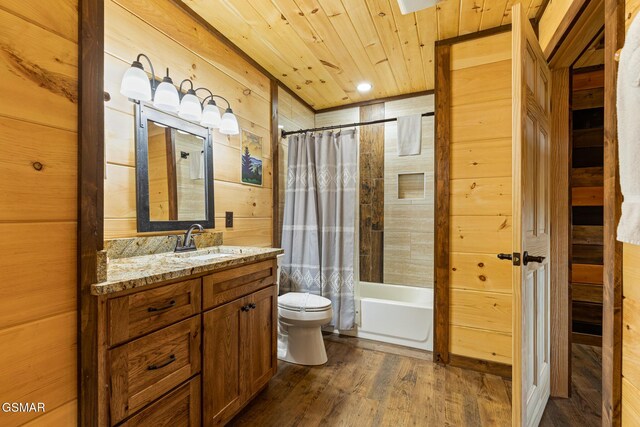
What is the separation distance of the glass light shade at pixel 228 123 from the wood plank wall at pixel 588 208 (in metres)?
2.90

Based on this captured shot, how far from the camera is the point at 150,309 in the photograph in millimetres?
1119

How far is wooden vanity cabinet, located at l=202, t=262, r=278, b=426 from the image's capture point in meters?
1.38

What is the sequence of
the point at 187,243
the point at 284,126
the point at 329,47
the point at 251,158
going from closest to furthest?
1. the point at 187,243
2. the point at 329,47
3. the point at 251,158
4. the point at 284,126

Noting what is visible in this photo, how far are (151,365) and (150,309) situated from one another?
22 centimetres

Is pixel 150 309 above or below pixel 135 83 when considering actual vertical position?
below

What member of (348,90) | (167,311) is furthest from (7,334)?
(348,90)

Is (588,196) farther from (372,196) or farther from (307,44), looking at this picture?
(307,44)

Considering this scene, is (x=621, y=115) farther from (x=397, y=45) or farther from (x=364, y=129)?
(x=364, y=129)

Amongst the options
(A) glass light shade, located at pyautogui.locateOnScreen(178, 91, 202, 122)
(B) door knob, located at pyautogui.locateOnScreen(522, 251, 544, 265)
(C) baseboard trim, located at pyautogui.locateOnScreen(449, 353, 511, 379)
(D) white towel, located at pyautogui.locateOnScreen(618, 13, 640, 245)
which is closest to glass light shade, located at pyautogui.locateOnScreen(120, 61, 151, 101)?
(A) glass light shade, located at pyautogui.locateOnScreen(178, 91, 202, 122)

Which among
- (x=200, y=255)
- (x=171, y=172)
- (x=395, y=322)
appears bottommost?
(x=395, y=322)

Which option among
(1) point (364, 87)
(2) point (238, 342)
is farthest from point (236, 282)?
(1) point (364, 87)

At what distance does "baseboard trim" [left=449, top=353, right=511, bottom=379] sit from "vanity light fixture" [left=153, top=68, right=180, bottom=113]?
256cm

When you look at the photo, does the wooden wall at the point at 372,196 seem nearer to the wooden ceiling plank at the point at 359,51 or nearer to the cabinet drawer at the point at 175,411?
the wooden ceiling plank at the point at 359,51

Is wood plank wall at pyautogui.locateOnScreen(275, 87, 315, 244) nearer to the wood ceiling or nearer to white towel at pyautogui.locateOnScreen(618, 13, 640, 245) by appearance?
the wood ceiling
